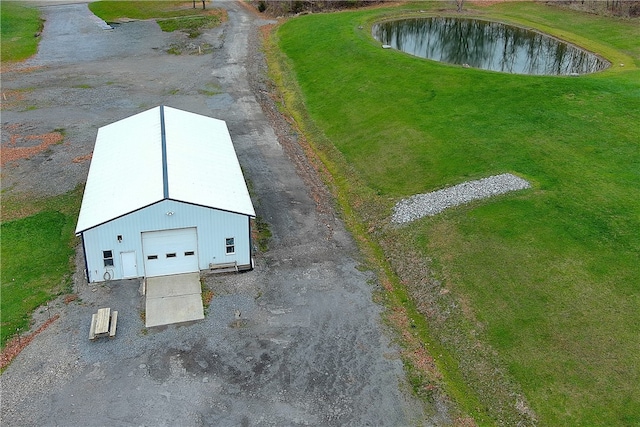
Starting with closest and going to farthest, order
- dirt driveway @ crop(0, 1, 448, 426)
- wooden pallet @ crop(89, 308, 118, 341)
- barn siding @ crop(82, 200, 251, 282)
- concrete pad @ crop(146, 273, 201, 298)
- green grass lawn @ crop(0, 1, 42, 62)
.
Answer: dirt driveway @ crop(0, 1, 448, 426) → wooden pallet @ crop(89, 308, 118, 341) → barn siding @ crop(82, 200, 251, 282) → concrete pad @ crop(146, 273, 201, 298) → green grass lawn @ crop(0, 1, 42, 62)

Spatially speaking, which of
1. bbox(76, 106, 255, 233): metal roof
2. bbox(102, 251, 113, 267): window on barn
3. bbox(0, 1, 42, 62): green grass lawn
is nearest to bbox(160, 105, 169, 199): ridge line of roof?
bbox(76, 106, 255, 233): metal roof

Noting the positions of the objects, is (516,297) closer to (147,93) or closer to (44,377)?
(44,377)

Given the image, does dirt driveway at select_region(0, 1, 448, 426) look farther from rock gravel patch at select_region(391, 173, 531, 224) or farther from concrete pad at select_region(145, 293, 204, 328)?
rock gravel patch at select_region(391, 173, 531, 224)

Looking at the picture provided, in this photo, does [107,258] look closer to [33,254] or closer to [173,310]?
[173,310]

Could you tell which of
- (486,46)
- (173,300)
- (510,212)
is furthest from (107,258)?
(486,46)

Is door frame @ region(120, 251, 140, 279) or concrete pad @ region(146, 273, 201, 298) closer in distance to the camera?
concrete pad @ region(146, 273, 201, 298)
